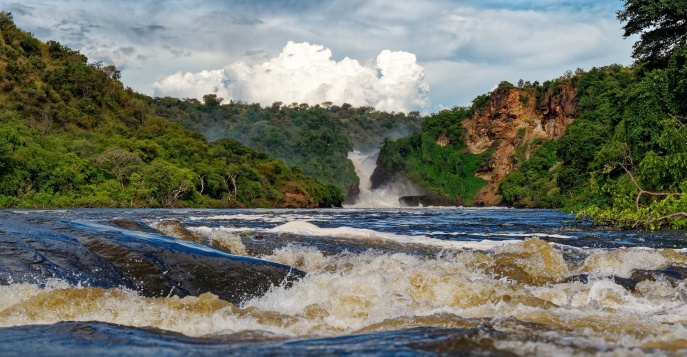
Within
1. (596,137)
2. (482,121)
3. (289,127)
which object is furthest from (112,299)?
(289,127)

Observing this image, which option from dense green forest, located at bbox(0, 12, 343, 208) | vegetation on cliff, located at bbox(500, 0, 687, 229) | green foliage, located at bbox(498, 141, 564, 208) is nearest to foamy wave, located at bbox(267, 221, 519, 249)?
vegetation on cliff, located at bbox(500, 0, 687, 229)

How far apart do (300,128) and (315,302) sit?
13543 cm

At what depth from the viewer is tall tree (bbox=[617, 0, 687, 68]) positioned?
25259 mm

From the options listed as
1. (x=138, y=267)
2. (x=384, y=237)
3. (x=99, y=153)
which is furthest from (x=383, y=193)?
(x=138, y=267)

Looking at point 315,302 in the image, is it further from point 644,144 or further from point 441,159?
point 441,159

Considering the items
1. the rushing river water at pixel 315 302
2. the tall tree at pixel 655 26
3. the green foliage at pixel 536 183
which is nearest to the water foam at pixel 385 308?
the rushing river water at pixel 315 302

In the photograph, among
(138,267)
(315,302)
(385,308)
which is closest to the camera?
(385,308)

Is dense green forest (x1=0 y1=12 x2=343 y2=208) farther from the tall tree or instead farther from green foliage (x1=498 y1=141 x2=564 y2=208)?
the tall tree

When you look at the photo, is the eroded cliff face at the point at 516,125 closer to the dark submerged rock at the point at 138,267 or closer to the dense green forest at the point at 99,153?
the dense green forest at the point at 99,153

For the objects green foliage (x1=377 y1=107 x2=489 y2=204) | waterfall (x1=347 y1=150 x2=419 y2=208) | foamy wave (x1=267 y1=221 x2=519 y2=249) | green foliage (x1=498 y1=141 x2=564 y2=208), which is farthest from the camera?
green foliage (x1=377 y1=107 x2=489 y2=204)

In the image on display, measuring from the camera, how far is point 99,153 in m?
63.9

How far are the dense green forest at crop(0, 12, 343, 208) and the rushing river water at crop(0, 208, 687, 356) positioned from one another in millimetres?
44465

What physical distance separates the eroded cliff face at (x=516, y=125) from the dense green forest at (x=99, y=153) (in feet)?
109

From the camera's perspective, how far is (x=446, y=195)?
112 metres
